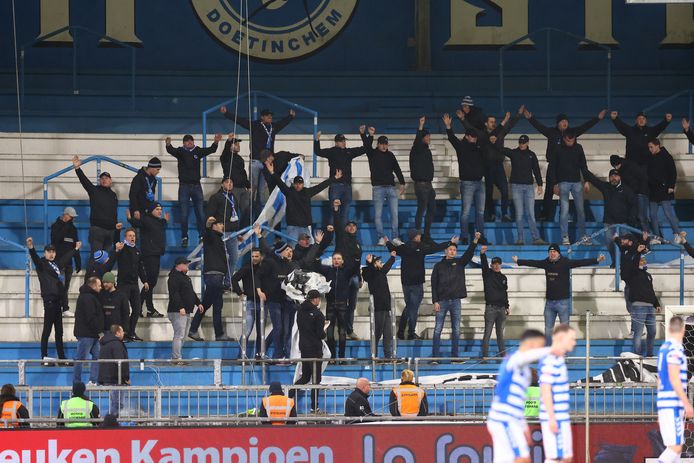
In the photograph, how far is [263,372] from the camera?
20.9 m

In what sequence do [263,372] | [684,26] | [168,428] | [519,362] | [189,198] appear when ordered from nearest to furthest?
[519,362] < [168,428] < [263,372] < [189,198] < [684,26]

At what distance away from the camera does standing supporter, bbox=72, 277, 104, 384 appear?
2136 cm

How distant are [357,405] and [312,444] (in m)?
1.28

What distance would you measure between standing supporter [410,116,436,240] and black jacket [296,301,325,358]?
3.65 metres

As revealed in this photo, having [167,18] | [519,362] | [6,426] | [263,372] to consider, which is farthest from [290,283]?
[167,18]

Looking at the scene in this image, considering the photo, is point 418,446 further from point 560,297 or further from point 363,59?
point 363,59

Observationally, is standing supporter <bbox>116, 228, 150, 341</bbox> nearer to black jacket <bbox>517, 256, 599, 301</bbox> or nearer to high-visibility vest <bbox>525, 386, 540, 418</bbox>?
black jacket <bbox>517, 256, 599, 301</bbox>

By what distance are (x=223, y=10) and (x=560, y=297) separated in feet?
34.2

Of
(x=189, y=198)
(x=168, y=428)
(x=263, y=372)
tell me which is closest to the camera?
(x=168, y=428)

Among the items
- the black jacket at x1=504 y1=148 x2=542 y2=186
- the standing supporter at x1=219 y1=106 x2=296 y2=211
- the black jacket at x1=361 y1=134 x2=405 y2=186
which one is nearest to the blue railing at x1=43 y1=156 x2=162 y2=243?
the standing supporter at x1=219 y1=106 x2=296 y2=211

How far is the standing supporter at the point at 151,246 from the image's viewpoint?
22984 mm

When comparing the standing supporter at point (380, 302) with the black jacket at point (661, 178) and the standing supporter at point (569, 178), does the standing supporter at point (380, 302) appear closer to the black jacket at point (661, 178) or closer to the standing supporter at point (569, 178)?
the standing supporter at point (569, 178)

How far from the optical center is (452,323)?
73.8 ft

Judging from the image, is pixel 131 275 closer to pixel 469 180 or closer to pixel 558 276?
pixel 469 180
